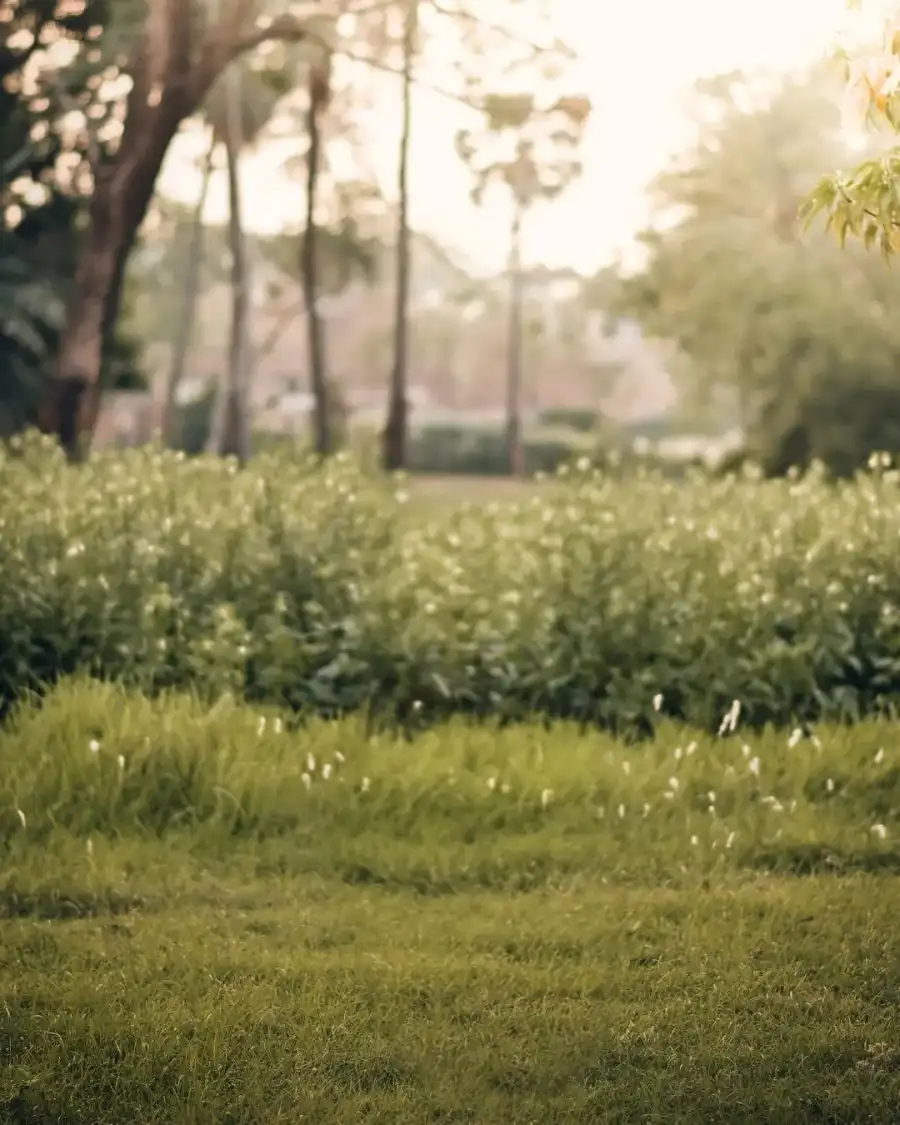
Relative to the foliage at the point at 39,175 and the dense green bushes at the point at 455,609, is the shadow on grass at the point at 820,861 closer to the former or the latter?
the dense green bushes at the point at 455,609

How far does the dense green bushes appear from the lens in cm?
814

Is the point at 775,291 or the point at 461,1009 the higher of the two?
the point at 775,291

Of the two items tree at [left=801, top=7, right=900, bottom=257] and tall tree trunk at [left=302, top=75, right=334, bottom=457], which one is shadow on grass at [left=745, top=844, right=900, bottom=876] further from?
tall tree trunk at [left=302, top=75, right=334, bottom=457]

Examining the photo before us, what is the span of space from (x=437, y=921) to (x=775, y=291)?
2125cm

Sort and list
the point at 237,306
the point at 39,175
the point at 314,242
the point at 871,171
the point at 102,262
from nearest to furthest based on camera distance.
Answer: the point at 871,171, the point at 102,262, the point at 39,175, the point at 314,242, the point at 237,306

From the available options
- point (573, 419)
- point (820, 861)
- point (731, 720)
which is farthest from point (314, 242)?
point (820, 861)

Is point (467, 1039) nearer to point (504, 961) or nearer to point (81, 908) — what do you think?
point (504, 961)

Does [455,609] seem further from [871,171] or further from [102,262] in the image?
[102,262]

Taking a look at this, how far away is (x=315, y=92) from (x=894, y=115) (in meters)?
23.9

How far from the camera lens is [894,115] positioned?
5.49m

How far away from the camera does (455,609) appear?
891 centimetres

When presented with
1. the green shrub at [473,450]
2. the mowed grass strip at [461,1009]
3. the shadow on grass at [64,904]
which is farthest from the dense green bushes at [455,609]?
the green shrub at [473,450]

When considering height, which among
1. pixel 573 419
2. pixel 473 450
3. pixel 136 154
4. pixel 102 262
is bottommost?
pixel 473 450

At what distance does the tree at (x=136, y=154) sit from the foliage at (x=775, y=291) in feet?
37.4
